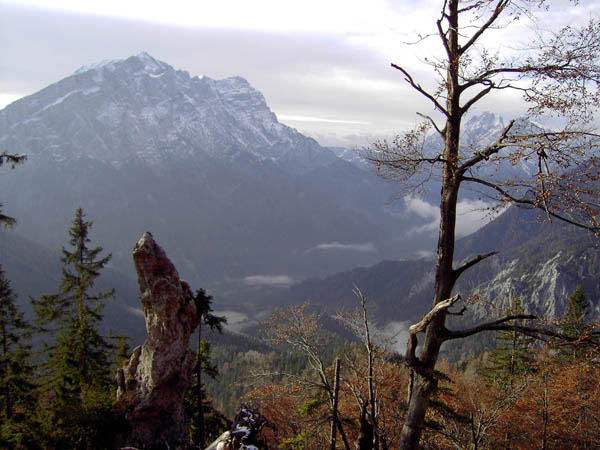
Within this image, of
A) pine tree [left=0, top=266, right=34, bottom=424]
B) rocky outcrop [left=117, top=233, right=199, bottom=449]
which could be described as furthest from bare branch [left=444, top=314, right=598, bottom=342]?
pine tree [left=0, top=266, right=34, bottom=424]

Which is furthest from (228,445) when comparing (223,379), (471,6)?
(223,379)

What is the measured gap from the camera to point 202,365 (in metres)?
23.2

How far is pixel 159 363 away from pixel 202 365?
23.8ft

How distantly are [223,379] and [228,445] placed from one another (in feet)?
389

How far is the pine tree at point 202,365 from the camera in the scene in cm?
1858

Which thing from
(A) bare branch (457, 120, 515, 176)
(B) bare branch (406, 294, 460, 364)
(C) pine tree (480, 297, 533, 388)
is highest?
(A) bare branch (457, 120, 515, 176)

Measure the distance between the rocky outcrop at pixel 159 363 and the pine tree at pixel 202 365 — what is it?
1.44 meters

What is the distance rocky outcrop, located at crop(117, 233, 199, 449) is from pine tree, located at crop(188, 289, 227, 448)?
144 centimetres

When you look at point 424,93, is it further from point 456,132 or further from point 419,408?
point 419,408

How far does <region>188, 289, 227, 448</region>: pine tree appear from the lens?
1858 centimetres

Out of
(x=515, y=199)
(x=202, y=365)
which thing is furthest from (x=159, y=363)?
(x=515, y=199)

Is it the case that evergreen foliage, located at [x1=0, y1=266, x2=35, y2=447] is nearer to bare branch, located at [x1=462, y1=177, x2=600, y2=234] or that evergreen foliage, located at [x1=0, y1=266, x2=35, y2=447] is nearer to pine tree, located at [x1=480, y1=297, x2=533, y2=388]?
bare branch, located at [x1=462, y1=177, x2=600, y2=234]

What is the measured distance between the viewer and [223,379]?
119 m

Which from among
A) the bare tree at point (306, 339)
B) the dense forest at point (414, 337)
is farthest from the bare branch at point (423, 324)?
the bare tree at point (306, 339)
